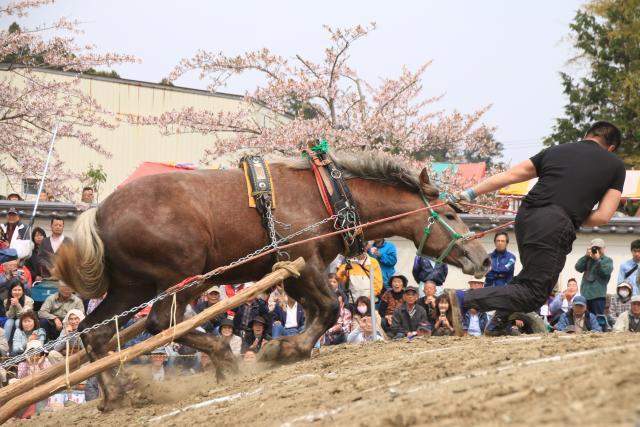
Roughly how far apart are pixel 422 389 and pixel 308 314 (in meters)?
3.24

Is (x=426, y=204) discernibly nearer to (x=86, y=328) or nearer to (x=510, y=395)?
(x=86, y=328)

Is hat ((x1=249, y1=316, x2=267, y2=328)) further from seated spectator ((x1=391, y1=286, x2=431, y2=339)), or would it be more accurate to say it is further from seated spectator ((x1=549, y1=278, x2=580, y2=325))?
seated spectator ((x1=549, y1=278, x2=580, y2=325))

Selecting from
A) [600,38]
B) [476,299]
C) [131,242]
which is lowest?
[476,299]

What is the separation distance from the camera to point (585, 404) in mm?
4277

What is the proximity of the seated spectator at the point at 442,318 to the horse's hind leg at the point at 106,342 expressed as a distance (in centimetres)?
455

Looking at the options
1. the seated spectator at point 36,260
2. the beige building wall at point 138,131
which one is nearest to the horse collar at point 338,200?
the seated spectator at point 36,260

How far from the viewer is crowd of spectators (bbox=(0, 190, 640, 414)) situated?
38.8ft

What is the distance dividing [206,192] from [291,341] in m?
1.48

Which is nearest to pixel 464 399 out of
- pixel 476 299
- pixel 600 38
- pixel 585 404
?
pixel 585 404

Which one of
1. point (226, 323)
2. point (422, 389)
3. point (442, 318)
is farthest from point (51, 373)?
point (442, 318)

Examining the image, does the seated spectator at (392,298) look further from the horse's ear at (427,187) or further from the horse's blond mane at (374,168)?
the horse's blond mane at (374,168)

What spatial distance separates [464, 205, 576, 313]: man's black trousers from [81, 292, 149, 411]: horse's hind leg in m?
3.09

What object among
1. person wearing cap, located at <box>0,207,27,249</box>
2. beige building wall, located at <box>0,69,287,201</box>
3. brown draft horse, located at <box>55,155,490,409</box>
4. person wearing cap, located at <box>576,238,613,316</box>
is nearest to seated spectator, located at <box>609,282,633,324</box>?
person wearing cap, located at <box>576,238,613,316</box>

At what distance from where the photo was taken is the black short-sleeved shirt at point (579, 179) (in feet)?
24.5
